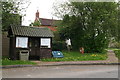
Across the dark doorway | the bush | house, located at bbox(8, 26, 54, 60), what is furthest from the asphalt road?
the bush

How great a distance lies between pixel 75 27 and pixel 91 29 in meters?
2.51

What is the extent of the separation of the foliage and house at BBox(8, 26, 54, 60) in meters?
8.32

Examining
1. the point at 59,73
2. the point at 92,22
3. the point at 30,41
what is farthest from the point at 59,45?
the point at 59,73

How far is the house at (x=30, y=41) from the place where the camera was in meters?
15.3

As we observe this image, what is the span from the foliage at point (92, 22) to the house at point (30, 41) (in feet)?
27.3

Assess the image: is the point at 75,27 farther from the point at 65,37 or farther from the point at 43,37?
the point at 43,37

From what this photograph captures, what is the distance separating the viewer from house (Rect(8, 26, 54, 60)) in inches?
603

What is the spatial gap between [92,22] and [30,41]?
10142mm

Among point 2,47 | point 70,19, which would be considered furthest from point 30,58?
point 70,19

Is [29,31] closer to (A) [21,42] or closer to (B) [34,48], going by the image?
(A) [21,42]

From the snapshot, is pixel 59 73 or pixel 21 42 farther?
pixel 21 42

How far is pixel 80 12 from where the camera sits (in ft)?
78.9

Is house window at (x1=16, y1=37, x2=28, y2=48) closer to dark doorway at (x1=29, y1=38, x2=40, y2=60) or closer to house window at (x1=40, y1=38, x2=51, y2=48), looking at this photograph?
dark doorway at (x1=29, y1=38, x2=40, y2=60)

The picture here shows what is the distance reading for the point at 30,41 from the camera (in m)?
16.5
